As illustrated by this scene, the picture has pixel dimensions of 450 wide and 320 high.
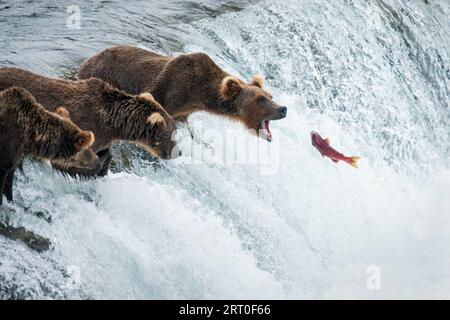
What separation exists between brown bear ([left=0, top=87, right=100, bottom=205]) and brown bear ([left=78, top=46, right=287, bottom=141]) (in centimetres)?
160

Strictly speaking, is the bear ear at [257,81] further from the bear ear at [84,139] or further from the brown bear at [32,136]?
the bear ear at [84,139]

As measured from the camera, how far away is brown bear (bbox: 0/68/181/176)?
7.32 m

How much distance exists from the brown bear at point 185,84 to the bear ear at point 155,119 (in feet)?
2.74

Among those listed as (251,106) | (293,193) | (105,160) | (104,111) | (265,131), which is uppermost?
(104,111)

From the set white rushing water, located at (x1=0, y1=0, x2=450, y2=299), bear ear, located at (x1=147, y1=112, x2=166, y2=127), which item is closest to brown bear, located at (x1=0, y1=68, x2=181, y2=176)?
bear ear, located at (x1=147, y1=112, x2=166, y2=127)

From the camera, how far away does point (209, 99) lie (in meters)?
8.69

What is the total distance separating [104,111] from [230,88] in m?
1.59

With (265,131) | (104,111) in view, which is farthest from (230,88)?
(104,111)

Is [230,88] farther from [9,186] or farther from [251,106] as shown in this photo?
[9,186]

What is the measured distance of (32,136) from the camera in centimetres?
675

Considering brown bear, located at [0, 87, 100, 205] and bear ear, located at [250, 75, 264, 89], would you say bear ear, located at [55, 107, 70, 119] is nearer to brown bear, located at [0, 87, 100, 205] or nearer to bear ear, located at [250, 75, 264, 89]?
brown bear, located at [0, 87, 100, 205]

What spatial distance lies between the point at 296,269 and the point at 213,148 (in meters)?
1.65
